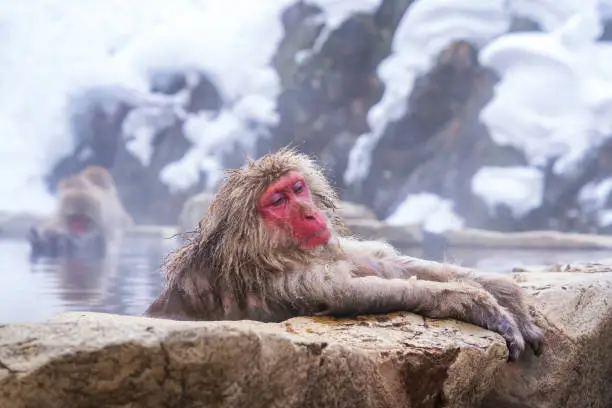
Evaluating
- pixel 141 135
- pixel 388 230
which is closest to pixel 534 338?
pixel 388 230

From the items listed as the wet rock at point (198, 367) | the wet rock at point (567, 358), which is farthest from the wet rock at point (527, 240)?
the wet rock at point (198, 367)

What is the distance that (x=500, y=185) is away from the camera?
611 centimetres

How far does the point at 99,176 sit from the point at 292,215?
3426 mm

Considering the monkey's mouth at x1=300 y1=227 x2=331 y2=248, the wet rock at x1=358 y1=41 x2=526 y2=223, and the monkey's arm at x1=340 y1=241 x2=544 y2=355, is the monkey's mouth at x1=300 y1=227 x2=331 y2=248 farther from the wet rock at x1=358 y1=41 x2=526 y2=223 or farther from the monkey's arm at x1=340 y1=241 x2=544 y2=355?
the wet rock at x1=358 y1=41 x2=526 y2=223

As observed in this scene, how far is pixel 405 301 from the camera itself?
1929mm

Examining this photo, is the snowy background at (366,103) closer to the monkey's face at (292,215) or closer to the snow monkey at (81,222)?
the snow monkey at (81,222)

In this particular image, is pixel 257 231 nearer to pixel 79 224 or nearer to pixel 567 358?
pixel 567 358

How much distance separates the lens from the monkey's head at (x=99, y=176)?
16.6 feet

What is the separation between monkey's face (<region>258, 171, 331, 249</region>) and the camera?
207cm

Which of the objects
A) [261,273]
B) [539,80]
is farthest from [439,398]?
[539,80]

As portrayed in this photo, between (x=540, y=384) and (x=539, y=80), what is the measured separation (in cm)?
455

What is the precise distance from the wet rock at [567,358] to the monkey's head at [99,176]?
3.55m

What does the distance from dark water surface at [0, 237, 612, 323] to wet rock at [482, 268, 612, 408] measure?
22.4 inches

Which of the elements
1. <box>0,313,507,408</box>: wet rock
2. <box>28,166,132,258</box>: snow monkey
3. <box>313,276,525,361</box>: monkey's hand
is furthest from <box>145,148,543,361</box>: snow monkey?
<box>28,166,132,258</box>: snow monkey
